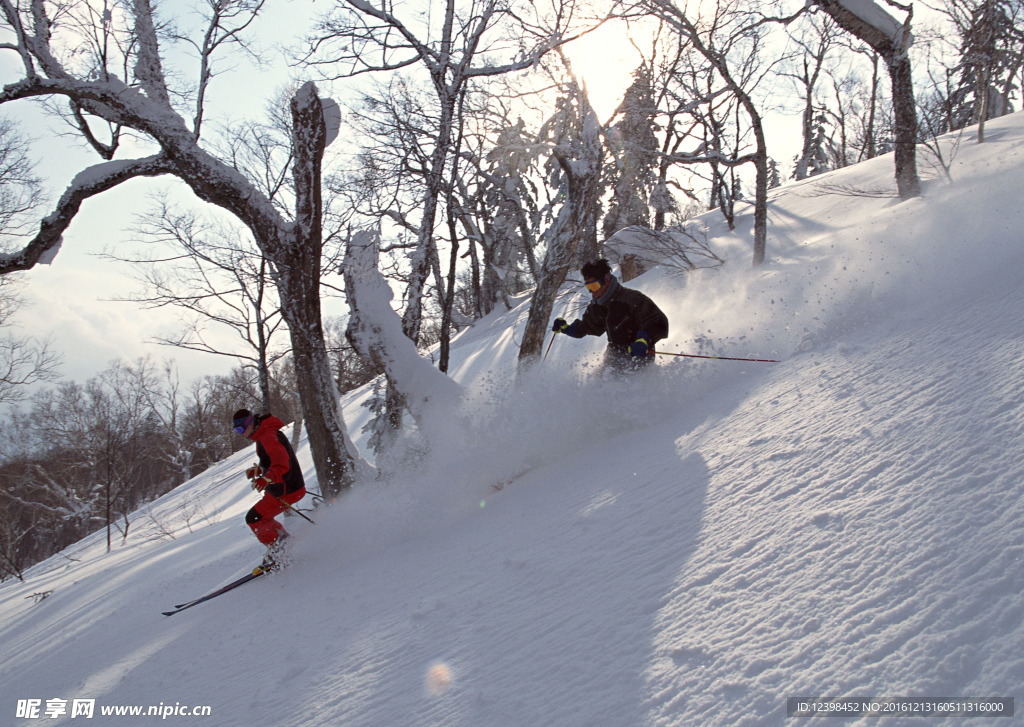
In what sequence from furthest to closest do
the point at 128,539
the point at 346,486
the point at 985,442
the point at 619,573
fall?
1. the point at 128,539
2. the point at 346,486
3. the point at 619,573
4. the point at 985,442

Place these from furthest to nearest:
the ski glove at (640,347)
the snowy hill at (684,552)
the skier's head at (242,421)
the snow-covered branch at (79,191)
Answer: the snow-covered branch at (79,191)
the skier's head at (242,421)
the ski glove at (640,347)
the snowy hill at (684,552)

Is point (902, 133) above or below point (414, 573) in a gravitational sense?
above

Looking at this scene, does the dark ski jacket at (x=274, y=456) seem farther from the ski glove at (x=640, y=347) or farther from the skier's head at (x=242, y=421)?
the ski glove at (x=640, y=347)

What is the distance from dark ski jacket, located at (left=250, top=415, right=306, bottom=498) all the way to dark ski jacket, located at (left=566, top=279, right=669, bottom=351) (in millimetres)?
3863

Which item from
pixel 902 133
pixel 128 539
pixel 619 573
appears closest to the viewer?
pixel 619 573

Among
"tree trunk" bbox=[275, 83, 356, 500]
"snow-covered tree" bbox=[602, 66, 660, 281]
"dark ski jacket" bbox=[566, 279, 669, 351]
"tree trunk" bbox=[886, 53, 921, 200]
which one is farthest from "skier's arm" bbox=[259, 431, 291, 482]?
"tree trunk" bbox=[886, 53, 921, 200]

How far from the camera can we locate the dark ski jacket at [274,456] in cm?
600

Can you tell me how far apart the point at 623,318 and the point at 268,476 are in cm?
437

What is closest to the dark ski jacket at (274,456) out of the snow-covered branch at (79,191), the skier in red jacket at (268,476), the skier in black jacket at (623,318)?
the skier in red jacket at (268,476)

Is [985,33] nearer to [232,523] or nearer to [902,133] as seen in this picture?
[902,133]

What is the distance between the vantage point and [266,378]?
64.3ft

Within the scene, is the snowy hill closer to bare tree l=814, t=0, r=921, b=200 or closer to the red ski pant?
the red ski pant

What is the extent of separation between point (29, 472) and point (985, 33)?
44.6 metres

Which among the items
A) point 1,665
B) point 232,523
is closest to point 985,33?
point 232,523
